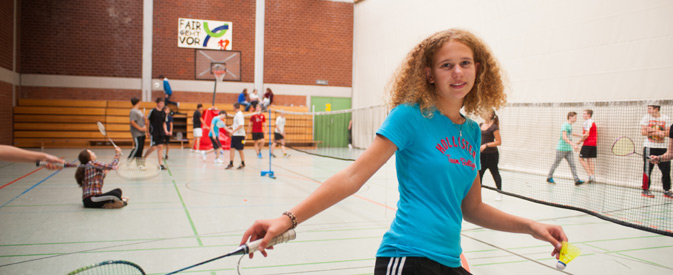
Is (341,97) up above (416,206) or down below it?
above

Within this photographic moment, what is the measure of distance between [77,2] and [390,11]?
14654 mm

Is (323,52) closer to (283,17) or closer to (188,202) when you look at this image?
(283,17)

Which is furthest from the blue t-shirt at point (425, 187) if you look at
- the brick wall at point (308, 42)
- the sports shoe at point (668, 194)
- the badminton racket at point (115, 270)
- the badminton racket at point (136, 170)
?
the brick wall at point (308, 42)

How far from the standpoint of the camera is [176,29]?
861 inches

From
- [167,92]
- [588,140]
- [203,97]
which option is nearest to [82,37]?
[167,92]

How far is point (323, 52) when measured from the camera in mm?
24266

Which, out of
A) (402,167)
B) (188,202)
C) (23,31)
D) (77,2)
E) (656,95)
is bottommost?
(188,202)

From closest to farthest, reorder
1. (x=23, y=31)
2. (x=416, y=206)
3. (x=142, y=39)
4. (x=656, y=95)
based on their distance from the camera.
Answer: (x=416, y=206), (x=656, y=95), (x=23, y=31), (x=142, y=39)

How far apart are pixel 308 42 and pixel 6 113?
46.3 ft

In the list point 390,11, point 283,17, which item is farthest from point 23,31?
point 390,11

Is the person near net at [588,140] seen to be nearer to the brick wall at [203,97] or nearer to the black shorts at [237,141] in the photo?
the black shorts at [237,141]

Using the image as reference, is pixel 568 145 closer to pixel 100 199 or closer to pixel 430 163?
pixel 100 199

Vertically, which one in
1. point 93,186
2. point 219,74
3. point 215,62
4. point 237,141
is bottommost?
point 93,186

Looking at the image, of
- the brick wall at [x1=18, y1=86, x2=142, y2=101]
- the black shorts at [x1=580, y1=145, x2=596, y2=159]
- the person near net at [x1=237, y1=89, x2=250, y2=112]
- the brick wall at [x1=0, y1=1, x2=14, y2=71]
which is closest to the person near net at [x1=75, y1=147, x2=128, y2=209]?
the black shorts at [x1=580, y1=145, x2=596, y2=159]
